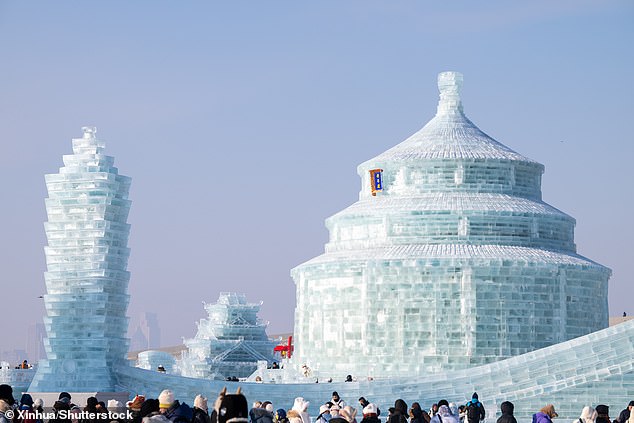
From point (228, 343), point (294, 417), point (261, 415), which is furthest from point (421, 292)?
point (294, 417)

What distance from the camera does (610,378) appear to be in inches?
1855

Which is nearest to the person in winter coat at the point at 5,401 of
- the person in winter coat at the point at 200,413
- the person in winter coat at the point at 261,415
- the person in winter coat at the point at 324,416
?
the person in winter coat at the point at 200,413

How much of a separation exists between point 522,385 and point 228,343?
35.1 metres

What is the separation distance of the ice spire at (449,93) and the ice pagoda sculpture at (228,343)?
2360cm

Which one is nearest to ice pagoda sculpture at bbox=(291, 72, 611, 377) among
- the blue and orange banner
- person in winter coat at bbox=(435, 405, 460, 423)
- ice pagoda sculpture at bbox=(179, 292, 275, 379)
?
the blue and orange banner

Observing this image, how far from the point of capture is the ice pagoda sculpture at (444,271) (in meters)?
56.2

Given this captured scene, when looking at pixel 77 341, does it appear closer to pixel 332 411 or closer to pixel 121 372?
pixel 121 372

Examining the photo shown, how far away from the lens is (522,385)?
48094mm

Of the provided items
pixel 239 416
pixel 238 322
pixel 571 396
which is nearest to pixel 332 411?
pixel 239 416

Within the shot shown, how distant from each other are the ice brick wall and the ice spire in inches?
714

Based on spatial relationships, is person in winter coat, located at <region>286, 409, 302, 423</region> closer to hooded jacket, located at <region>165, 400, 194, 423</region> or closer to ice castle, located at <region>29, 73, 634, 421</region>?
hooded jacket, located at <region>165, 400, 194, 423</region>

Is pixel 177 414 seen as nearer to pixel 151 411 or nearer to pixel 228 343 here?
pixel 151 411

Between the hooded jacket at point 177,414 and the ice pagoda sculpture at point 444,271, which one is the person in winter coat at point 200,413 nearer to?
the hooded jacket at point 177,414

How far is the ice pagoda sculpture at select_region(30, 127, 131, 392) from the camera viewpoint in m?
48.0
